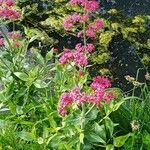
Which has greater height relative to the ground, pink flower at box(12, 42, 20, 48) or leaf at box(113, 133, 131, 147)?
pink flower at box(12, 42, 20, 48)

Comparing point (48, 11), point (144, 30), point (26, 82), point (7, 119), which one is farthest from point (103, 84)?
point (48, 11)

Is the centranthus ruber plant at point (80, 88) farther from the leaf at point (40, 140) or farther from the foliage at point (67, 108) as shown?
the leaf at point (40, 140)

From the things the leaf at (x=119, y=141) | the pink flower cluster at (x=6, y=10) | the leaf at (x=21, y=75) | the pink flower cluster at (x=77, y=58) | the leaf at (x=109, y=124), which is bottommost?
the leaf at (x=119, y=141)

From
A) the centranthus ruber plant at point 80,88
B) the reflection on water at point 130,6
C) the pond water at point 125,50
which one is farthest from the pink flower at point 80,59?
the reflection on water at point 130,6

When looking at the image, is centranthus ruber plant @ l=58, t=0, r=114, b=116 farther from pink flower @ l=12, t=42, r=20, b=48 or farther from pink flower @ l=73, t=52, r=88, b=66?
pink flower @ l=12, t=42, r=20, b=48

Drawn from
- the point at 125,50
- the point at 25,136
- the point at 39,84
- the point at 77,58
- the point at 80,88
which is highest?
the point at 77,58

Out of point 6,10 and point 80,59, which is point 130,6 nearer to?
point 6,10

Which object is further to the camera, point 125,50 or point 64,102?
point 125,50

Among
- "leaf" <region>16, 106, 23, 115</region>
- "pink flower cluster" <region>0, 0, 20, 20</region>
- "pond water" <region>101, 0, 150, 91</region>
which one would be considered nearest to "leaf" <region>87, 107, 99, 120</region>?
"leaf" <region>16, 106, 23, 115</region>

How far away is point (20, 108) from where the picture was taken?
2664 millimetres

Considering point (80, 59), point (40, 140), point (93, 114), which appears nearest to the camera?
point (80, 59)

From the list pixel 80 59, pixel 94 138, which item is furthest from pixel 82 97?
pixel 94 138

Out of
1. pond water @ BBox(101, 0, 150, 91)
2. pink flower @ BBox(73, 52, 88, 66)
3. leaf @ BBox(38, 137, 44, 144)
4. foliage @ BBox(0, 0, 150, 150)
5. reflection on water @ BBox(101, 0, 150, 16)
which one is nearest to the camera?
pink flower @ BBox(73, 52, 88, 66)

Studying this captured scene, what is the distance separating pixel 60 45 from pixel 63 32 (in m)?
0.14
